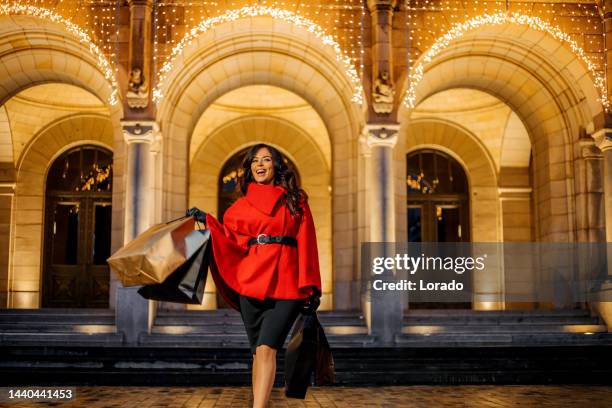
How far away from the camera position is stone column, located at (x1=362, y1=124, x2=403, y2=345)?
12406mm

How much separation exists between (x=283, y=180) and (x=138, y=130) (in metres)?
8.22

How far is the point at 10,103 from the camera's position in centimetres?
1844

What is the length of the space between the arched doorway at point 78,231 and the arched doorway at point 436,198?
7.86 meters

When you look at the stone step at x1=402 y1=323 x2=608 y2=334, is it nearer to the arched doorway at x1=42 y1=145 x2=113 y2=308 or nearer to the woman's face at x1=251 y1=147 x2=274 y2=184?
the woman's face at x1=251 y1=147 x2=274 y2=184

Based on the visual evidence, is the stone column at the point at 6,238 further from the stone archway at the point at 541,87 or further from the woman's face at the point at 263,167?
the woman's face at the point at 263,167

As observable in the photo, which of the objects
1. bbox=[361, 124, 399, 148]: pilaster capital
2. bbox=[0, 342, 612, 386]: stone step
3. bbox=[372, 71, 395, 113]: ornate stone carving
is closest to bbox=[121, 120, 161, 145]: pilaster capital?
bbox=[361, 124, 399, 148]: pilaster capital

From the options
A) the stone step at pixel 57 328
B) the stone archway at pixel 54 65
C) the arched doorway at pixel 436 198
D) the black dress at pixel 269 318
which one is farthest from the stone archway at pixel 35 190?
the black dress at pixel 269 318

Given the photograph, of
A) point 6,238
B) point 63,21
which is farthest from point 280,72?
point 6,238

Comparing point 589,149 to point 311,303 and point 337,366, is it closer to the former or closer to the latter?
point 337,366

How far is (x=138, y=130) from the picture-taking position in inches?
502

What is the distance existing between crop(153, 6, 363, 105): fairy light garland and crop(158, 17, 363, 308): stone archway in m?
0.16

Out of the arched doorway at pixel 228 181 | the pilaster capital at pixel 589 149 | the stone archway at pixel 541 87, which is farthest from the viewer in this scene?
the arched doorway at pixel 228 181

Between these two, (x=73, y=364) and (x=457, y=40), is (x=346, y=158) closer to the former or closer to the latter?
(x=457, y=40)

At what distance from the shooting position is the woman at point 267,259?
4.77m
